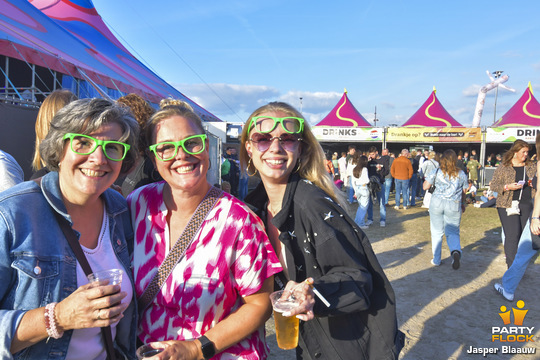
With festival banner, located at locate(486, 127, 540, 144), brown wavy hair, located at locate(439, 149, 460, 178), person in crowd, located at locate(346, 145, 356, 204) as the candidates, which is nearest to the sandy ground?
brown wavy hair, located at locate(439, 149, 460, 178)

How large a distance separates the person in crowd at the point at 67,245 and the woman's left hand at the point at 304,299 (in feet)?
2.07

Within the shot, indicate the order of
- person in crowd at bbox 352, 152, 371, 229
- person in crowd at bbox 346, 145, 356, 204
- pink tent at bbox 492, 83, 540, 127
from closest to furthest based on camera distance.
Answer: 1. person in crowd at bbox 352, 152, 371, 229
2. person in crowd at bbox 346, 145, 356, 204
3. pink tent at bbox 492, 83, 540, 127

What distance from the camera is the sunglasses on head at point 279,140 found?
1.91 meters

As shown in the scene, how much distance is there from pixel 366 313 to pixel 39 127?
2415 mm

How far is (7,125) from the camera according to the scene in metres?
4.58

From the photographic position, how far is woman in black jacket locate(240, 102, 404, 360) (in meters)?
1.53

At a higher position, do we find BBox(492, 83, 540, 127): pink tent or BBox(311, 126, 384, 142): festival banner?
BBox(492, 83, 540, 127): pink tent

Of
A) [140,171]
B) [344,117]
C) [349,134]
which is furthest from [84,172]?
[344,117]

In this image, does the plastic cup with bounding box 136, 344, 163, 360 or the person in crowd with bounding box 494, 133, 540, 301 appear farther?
the person in crowd with bounding box 494, 133, 540, 301

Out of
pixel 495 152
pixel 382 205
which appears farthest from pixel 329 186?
pixel 495 152

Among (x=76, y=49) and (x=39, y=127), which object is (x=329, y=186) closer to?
(x=39, y=127)

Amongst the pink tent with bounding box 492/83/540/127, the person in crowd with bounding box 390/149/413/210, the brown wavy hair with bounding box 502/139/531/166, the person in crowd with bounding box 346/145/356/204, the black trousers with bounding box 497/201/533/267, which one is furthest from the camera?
the pink tent with bounding box 492/83/540/127

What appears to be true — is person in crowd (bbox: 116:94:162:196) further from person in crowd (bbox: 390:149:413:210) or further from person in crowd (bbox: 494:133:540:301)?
person in crowd (bbox: 390:149:413:210)

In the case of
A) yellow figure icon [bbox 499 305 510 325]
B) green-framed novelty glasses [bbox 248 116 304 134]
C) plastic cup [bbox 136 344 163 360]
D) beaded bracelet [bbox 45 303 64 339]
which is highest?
green-framed novelty glasses [bbox 248 116 304 134]
